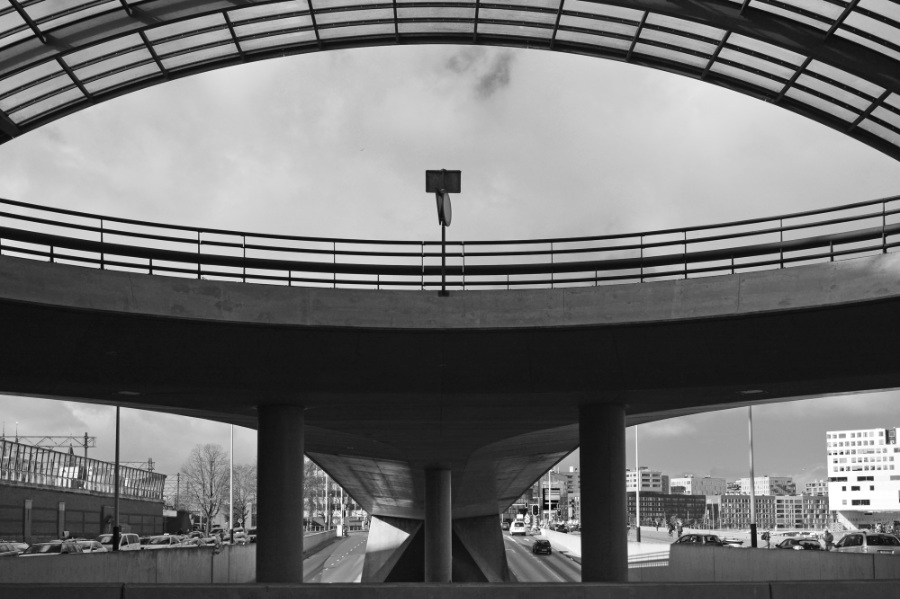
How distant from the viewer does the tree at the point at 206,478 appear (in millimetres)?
170375

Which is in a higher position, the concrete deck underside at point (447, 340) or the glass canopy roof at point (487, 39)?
the glass canopy roof at point (487, 39)

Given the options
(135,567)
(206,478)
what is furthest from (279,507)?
(206,478)

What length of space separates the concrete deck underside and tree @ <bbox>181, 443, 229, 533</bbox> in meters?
146

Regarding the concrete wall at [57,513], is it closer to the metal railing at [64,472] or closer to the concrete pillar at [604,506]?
the metal railing at [64,472]

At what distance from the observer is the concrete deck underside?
2223cm

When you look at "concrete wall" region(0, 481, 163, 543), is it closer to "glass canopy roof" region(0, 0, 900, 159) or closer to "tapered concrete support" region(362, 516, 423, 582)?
"tapered concrete support" region(362, 516, 423, 582)

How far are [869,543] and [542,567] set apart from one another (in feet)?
117

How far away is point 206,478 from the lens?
581 feet

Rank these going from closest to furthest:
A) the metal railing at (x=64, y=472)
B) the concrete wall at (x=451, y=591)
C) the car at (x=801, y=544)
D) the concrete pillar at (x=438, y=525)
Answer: the concrete wall at (x=451, y=591) → the concrete pillar at (x=438, y=525) → the car at (x=801, y=544) → the metal railing at (x=64, y=472)

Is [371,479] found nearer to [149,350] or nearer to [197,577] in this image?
[197,577]

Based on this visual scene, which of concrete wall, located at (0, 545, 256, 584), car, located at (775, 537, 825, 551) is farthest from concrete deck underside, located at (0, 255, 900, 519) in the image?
car, located at (775, 537, 825, 551)

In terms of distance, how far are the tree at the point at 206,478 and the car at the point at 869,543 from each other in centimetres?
13054

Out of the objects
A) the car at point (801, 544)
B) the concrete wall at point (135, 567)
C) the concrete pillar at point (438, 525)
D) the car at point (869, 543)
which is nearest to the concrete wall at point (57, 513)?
the concrete wall at point (135, 567)

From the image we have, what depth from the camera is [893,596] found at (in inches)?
675
